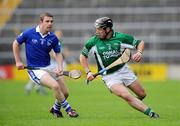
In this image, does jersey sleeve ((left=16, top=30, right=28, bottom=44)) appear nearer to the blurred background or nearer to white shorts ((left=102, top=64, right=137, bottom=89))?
white shorts ((left=102, top=64, right=137, bottom=89))

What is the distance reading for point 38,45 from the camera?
14.0 metres

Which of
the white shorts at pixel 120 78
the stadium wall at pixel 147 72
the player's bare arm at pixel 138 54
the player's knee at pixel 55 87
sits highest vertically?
the player's bare arm at pixel 138 54

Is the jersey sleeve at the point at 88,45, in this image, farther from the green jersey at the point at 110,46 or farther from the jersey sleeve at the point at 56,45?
the jersey sleeve at the point at 56,45

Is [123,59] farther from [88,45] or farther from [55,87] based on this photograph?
[55,87]

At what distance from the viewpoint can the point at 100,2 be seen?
3878 centimetres

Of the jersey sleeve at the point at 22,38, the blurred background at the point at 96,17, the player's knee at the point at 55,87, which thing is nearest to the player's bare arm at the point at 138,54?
the player's knee at the point at 55,87

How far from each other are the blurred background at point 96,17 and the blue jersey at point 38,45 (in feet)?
77.7

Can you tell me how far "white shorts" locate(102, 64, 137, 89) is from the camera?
13.3 meters

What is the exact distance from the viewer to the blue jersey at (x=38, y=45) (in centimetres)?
1401

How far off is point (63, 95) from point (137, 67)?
23541mm

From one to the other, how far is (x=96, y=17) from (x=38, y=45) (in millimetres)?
24632

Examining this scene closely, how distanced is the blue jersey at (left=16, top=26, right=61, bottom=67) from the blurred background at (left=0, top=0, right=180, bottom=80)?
2370 cm

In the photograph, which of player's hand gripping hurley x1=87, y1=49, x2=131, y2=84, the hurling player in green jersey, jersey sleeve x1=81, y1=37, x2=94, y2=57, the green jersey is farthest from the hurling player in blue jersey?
player's hand gripping hurley x1=87, y1=49, x2=131, y2=84

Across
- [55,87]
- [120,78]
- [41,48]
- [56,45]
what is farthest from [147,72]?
[55,87]
